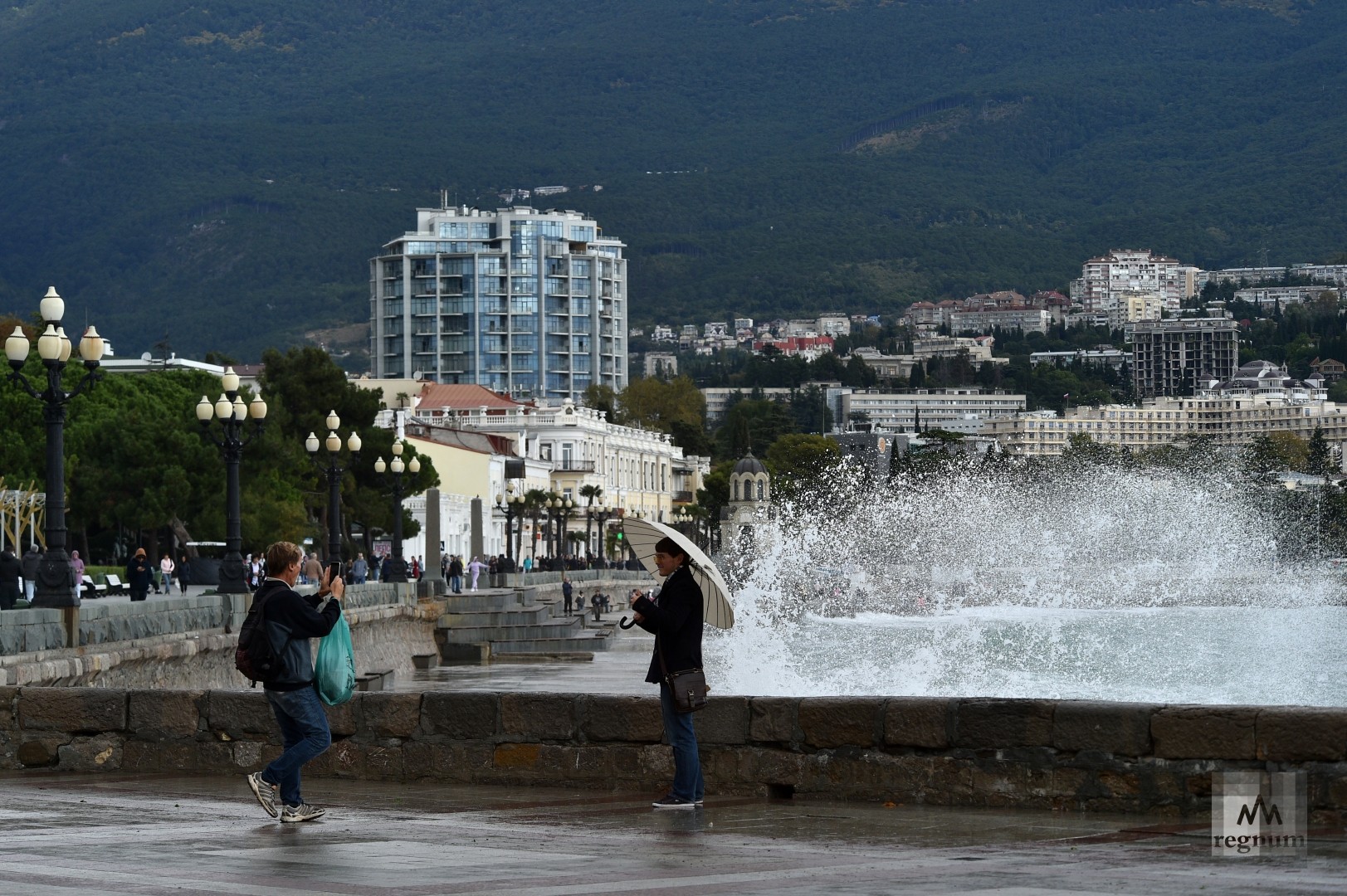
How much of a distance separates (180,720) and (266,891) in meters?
5.95

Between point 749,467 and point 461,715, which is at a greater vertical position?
point 749,467

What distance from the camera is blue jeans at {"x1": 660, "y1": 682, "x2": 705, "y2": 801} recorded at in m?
12.2

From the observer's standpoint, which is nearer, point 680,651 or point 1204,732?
point 1204,732

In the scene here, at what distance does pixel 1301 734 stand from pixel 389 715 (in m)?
5.82

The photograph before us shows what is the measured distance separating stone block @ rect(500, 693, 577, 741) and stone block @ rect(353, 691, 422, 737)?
24.9 inches

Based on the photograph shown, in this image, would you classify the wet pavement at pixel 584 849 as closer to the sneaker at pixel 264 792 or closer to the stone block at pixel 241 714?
the sneaker at pixel 264 792

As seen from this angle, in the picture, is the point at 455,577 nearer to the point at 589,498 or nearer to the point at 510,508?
the point at 510,508

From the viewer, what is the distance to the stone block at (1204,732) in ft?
38.2

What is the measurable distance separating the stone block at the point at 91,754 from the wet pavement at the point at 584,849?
1.40 meters

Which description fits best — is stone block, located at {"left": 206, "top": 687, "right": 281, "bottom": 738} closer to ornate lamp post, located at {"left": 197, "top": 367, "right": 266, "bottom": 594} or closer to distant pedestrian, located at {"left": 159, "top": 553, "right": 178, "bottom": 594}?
ornate lamp post, located at {"left": 197, "top": 367, "right": 266, "bottom": 594}

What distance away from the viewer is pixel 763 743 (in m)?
13.2

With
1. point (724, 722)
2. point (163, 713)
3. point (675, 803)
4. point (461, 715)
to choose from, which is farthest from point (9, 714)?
point (675, 803)

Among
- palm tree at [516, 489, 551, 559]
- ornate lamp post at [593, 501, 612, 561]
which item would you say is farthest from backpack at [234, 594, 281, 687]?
ornate lamp post at [593, 501, 612, 561]

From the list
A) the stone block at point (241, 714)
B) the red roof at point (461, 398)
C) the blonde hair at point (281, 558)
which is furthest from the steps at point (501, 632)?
the red roof at point (461, 398)
